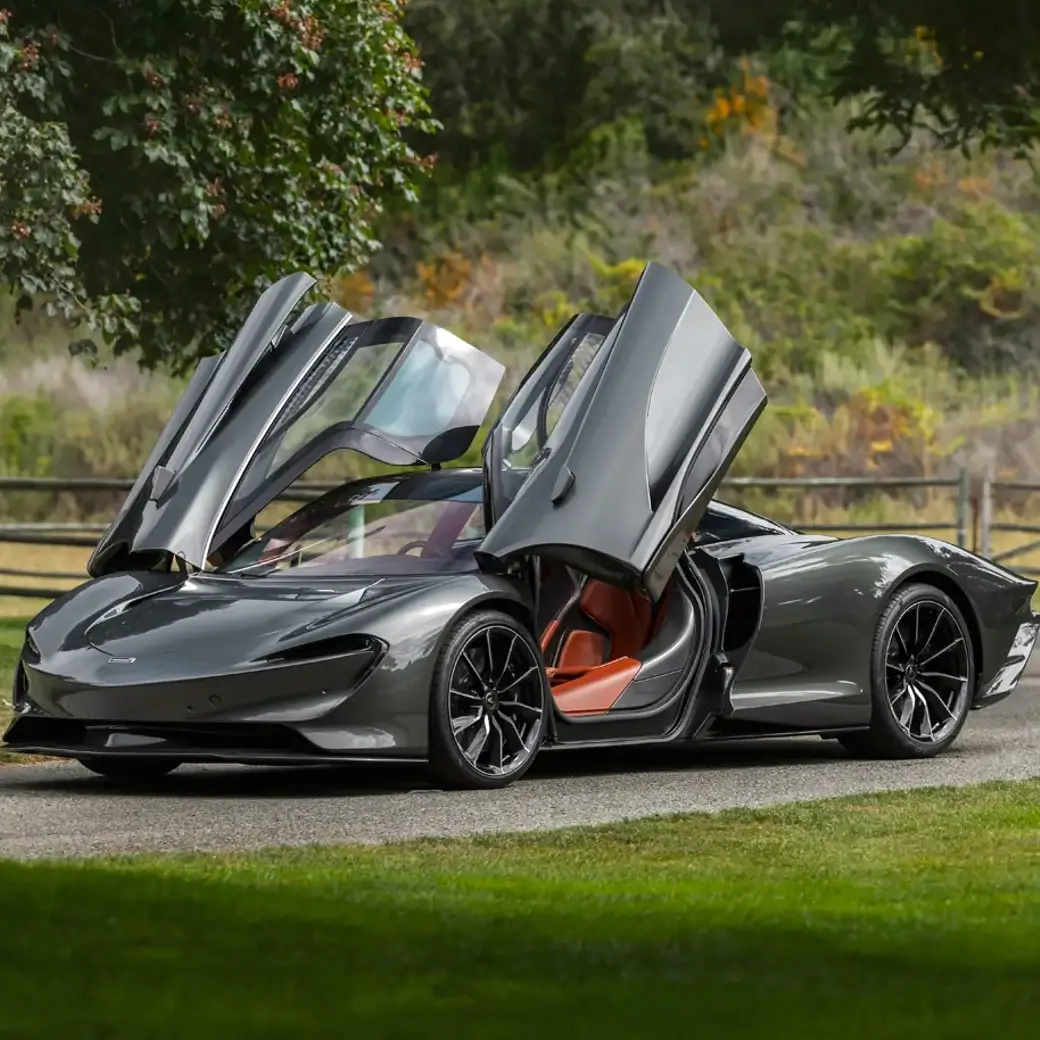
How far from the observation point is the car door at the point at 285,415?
431 inches

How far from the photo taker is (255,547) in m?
11.1

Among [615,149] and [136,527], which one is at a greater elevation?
[615,149]

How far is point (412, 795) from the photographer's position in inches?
392

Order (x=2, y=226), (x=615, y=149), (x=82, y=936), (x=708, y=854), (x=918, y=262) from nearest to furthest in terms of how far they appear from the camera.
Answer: (x=82, y=936), (x=708, y=854), (x=2, y=226), (x=918, y=262), (x=615, y=149)

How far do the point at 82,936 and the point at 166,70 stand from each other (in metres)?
17.0

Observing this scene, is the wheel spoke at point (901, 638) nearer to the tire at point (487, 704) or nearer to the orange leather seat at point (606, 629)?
the orange leather seat at point (606, 629)

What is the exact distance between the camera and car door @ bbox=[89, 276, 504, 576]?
10938 millimetres

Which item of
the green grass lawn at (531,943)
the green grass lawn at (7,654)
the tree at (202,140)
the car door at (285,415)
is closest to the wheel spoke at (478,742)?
the car door at (285,415)

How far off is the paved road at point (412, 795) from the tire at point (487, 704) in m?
0.12

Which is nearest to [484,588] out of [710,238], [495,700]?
[495,700]

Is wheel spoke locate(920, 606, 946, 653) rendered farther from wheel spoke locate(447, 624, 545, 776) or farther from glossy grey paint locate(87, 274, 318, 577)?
glossy grey paint locate(87, 274, 318, 577)

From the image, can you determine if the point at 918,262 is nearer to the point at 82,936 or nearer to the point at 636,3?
the point at 636,3

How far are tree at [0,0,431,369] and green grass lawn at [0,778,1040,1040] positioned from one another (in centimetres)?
1433

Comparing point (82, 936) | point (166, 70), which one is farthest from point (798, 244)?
point (82, 936)
